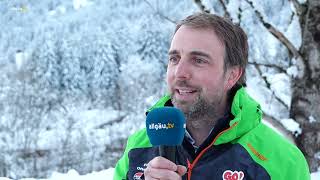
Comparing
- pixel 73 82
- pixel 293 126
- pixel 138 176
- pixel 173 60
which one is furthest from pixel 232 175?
pixel 73 82

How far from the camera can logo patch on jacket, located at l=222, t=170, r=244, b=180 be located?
2.05m

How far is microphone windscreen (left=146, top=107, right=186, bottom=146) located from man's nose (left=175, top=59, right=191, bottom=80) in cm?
34

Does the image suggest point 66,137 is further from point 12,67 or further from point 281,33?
point 281,33

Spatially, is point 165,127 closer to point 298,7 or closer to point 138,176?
point 138,176

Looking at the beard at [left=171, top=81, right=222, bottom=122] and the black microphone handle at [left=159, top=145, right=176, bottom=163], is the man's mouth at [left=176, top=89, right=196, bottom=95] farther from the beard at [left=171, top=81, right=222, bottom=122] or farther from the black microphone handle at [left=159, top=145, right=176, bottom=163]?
the black microphone handle at [left=159, top=145, right=176, bottom=163]

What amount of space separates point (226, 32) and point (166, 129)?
0.73 meters

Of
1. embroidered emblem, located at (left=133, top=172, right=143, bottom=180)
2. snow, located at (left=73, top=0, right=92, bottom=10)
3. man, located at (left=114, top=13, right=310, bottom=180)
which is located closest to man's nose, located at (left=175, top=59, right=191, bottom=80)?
man, located at (left=114, top=13, right=310, bottom=180)

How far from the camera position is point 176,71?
208 centimetres

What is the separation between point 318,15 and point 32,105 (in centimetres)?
4531

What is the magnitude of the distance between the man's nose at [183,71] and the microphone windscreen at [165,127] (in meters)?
0.34

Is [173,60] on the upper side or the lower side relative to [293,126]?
upper

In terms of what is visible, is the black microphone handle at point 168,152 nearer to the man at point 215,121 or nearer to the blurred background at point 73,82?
the man at point 215,121

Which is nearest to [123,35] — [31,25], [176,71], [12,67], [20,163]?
[31,25]

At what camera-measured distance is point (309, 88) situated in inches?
196
